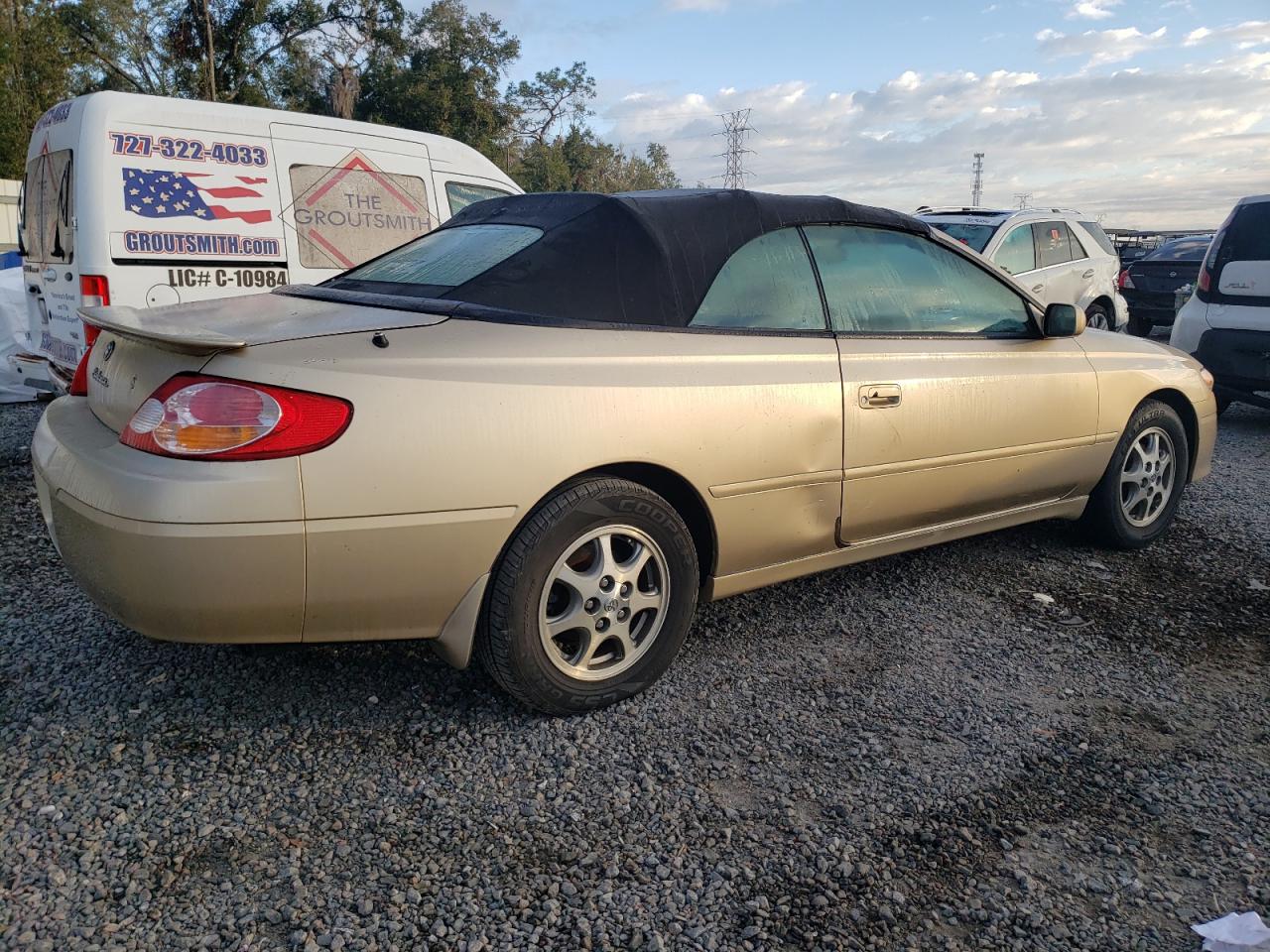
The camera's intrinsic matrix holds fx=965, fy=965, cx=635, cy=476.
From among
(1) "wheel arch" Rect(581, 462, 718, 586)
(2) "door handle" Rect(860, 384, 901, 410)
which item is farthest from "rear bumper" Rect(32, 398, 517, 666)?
(2) "door handle" Rect(860, 384, 901, 410)

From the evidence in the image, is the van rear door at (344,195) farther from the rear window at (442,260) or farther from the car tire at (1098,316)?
the car tire at (1098,316)

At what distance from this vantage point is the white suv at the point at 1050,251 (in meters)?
9.56

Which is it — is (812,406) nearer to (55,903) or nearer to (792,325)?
(792,325)

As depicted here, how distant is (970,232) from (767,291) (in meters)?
7.15

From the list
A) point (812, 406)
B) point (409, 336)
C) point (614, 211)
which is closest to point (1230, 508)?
point (812, 406)

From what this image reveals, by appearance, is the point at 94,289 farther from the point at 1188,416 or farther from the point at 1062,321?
the point at 1188,416

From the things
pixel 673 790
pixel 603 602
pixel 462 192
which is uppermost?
pixel 462 192

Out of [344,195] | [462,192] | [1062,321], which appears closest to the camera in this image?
[1062,321]

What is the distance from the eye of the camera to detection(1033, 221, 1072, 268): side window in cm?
1005

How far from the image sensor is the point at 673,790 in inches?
98.9

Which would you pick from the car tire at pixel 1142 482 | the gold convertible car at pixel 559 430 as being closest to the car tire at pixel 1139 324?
the car tire at pixel 1142 482

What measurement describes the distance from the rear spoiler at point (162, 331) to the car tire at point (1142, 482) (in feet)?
12.3

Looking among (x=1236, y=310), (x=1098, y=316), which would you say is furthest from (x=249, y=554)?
(x=1098, y=316)

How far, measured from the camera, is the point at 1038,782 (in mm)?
2588
